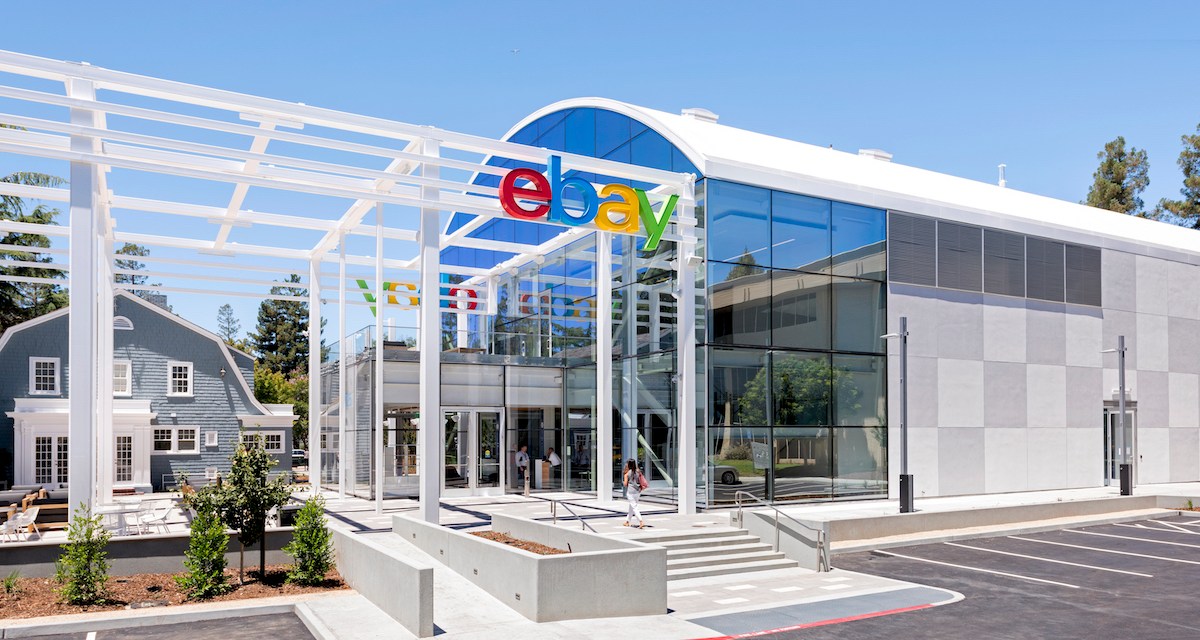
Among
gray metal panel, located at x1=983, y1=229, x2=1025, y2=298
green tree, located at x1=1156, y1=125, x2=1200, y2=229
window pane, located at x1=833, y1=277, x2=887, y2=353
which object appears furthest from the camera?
green tree, located at x1=1156, y1=125, x2=1200, y2=229

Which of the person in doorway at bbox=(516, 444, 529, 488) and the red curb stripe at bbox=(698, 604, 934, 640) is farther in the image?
the person in doorway at bbox=(516, 444, 529, 488)

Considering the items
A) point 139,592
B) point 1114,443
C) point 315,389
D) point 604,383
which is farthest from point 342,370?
point 1114,443

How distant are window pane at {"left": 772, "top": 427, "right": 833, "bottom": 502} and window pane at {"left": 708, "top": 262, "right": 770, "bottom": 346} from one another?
2858 mm

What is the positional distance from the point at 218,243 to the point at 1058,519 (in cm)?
2501

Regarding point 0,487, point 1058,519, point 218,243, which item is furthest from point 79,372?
point 1058,519

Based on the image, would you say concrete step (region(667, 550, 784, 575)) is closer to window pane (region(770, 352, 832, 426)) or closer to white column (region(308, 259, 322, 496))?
window pane (region(770, 352, 832, 426))

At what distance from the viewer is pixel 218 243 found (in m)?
27.7

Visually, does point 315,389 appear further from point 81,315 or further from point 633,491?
point 633,491

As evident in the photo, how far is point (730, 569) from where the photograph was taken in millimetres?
17750

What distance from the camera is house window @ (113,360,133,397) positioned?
36.0 metres

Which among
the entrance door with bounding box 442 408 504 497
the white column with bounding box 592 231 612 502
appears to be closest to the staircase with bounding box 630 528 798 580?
the white column with bounding box 592 231 612 502

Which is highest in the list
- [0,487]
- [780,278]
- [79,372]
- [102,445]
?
[780,278]

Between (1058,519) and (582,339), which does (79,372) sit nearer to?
(582,339)

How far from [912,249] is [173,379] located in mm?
28381
